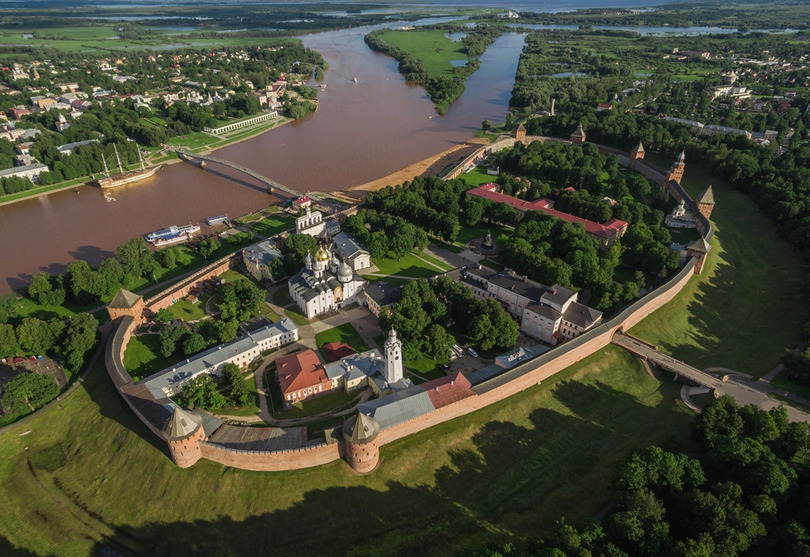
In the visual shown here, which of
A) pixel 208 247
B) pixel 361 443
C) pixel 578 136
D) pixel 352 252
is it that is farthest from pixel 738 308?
pixel 208 247

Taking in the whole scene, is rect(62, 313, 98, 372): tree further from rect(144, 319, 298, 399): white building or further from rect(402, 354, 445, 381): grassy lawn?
rect(402, 354, 445, 381): grassy lawn

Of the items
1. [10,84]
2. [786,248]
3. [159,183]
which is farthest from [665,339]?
[10,84]

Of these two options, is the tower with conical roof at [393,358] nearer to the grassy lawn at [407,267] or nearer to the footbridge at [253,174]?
the grassy lawn at [407,267]

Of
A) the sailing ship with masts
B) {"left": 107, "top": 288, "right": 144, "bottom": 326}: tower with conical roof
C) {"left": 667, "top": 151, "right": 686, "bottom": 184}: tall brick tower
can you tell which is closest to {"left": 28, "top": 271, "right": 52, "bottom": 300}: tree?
{"left": 107, "top": 288, "right": 144, "bottom": 326}: tower with conical roof

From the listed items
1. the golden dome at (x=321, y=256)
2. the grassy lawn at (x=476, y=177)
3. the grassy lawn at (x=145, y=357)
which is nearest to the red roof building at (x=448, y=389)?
the golden dome at (x=321, y=256)

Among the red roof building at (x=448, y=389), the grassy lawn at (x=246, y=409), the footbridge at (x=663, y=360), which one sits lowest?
the grassy lawn at (x=246, y=409)

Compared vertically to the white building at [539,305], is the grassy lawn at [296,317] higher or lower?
lower

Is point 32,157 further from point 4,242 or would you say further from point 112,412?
point 112,412
